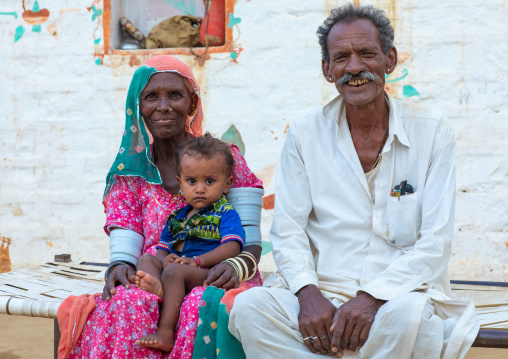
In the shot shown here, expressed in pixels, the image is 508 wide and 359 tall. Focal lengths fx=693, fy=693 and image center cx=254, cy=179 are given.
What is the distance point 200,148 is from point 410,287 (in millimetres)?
1165

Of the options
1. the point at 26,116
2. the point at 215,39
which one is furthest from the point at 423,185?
the point at 26,116

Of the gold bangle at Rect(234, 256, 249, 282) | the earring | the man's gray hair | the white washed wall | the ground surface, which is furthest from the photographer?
the white washed wall

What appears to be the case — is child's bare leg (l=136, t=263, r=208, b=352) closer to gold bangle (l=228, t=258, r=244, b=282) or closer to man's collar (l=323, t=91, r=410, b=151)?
gold bangle (l=228, t=258, r=244, b=282)

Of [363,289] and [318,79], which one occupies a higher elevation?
[318,79]

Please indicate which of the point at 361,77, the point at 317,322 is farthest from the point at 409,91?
the point at 317,322

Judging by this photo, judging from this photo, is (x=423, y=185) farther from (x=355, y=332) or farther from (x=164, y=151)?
(x=164, y=151)

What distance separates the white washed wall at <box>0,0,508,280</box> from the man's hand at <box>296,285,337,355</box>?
3012mm

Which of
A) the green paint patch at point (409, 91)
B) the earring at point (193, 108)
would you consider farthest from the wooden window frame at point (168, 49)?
the earring at point (193, 108)

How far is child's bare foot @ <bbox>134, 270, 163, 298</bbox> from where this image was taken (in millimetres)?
3014

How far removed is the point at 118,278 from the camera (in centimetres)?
321

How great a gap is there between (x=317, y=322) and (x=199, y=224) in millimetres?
827

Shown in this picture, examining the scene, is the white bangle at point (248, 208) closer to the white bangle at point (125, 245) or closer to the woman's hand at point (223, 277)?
the woman's hand at point (223, 277)

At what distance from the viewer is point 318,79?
5.73 meters

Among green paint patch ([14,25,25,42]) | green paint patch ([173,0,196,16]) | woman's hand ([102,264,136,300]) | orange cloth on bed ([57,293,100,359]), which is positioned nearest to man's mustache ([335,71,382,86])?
woman's hand ([102,264,136,300])
